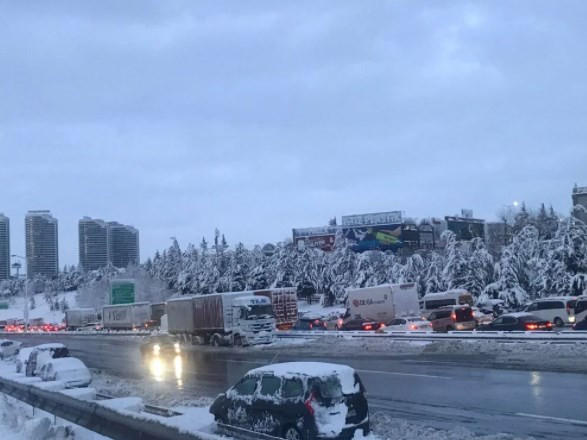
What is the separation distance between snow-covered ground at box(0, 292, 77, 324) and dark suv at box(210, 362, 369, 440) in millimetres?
132613

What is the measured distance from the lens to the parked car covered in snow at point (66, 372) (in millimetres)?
20759

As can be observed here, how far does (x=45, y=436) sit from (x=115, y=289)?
74.5 m

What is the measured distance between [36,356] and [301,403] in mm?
16580

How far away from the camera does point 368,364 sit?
27.1 meters

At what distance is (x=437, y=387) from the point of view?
1916 cm

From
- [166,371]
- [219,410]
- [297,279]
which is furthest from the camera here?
[297,279]

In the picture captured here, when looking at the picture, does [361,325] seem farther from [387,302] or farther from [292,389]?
[292,389]

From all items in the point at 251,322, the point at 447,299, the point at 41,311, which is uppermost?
the point at 41,311

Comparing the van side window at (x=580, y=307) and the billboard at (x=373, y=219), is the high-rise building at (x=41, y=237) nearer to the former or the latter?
the billboard at (x=373, y=219)

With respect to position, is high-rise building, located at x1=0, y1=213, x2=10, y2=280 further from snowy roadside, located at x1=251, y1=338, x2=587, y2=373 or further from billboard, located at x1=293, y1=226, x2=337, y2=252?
snowy roadside, located at x1=251, y1=338, x2=587, y2=373

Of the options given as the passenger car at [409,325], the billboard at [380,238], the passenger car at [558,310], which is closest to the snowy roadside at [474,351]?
the passenger car at [409,325]

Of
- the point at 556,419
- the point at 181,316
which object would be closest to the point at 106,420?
the point at 556,419

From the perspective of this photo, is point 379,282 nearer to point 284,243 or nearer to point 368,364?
point 284,243

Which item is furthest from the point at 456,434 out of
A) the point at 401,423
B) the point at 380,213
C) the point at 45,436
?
the point at 380,213
